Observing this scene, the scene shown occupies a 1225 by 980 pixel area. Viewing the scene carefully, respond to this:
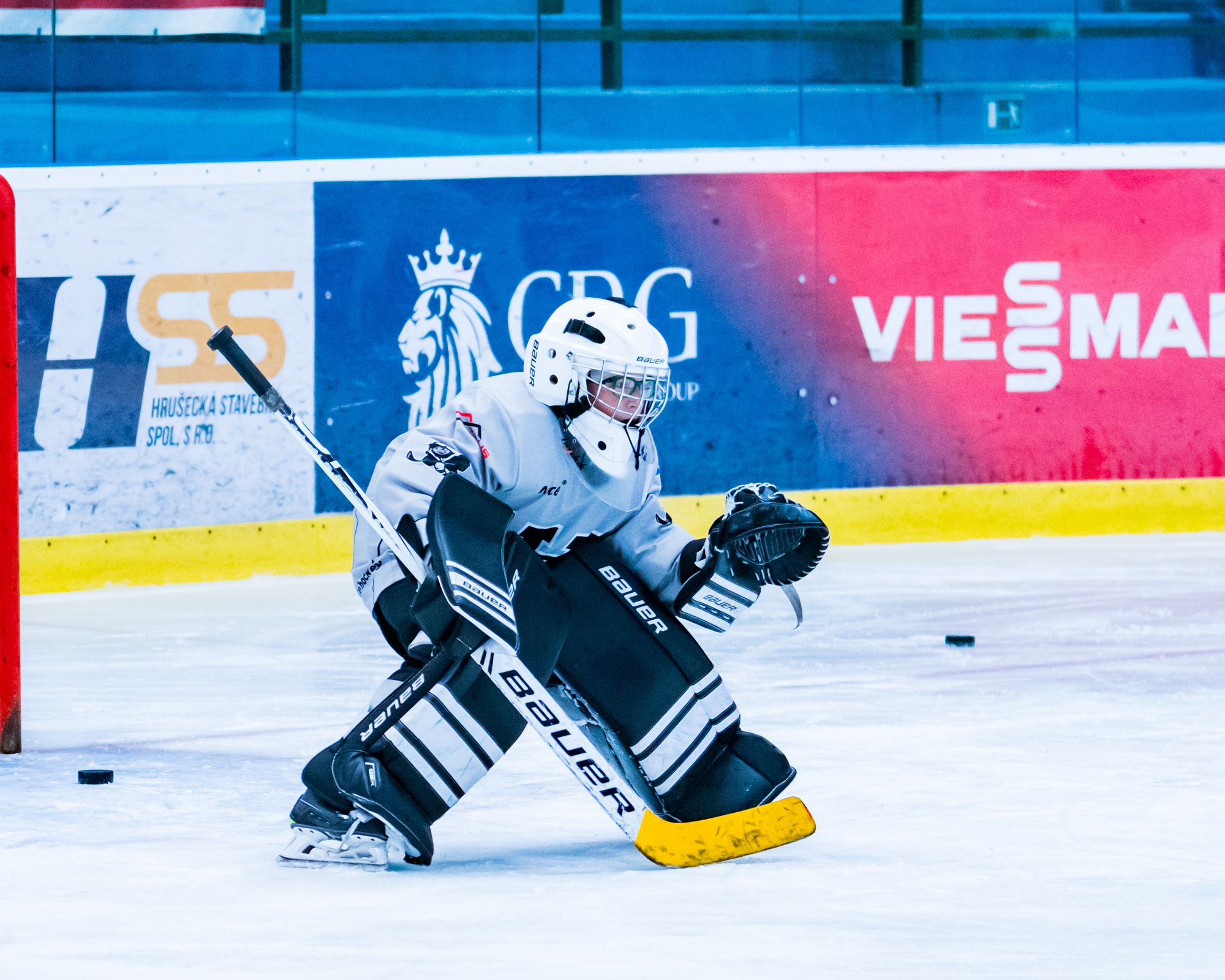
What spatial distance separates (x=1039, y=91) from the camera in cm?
730

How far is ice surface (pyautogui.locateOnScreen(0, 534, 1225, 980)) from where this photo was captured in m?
2.66

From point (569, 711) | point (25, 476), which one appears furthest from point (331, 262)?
point (569, 711)

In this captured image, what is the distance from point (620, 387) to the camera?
3148 mm

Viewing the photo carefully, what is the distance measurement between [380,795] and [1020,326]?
4507mm

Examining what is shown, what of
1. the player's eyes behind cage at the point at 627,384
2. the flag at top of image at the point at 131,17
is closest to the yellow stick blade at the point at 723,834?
the player's eyes behind cage at the point at 627,384

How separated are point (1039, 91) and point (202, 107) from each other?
108 inches

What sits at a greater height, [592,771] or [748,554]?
[748,554]

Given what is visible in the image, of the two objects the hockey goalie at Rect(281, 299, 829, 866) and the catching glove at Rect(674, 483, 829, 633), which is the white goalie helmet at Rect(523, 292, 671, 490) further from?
the catching glove at Rect(674, 483, 829, 633)

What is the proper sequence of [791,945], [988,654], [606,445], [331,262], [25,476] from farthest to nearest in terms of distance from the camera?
[331,262] < [25,476] < [988,654] < [606,445] < [791,945]

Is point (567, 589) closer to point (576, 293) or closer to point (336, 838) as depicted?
point (336, 838)

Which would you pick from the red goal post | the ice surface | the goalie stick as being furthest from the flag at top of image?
the goalie stick

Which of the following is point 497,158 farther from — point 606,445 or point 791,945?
point 791,945

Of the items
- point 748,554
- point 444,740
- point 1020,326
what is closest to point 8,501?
point 444,740

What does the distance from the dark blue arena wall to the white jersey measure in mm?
3383
